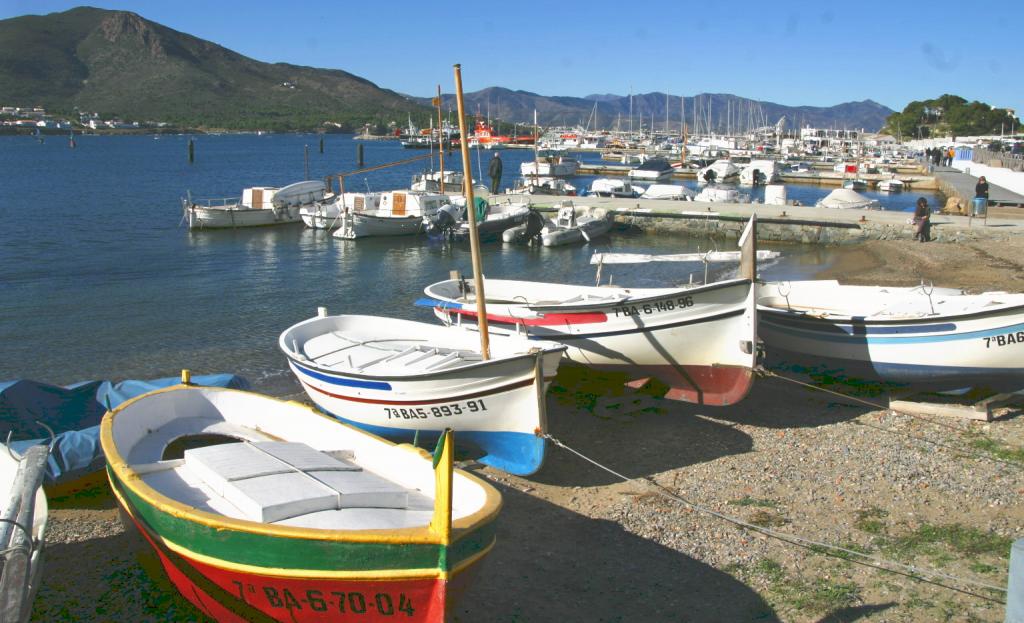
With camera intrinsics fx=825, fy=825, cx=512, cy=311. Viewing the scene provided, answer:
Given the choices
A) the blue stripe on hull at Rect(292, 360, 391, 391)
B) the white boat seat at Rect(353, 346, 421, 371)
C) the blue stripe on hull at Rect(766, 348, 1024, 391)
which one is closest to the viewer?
the blue stripe on hull at Rect(292, 360, 391, 391)

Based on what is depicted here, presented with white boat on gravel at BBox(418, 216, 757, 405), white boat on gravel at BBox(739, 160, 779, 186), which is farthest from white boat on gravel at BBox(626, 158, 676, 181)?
white boat on gravel at BBox(418, 216, 757, 405)

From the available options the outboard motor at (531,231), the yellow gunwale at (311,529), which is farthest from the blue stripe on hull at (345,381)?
the outboard motor at (531,231)

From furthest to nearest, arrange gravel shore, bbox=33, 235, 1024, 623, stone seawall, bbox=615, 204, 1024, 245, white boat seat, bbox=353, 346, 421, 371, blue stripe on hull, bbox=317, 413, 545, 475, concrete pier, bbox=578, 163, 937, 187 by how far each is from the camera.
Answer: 1. concrete pier, bbox=578, 163, 937, 187
2. stone seawall, bbox=615, 204, 1024, 245
3. white boat seat, bbox=353, 346, 421, 371
4. blue stripe on hull, bbox=317, 413, 545, 475
5. gravel shore, bbox=33, 235, 1024, 623

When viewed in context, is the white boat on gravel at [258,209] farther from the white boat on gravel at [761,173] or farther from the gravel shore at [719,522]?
the white boat on gravel at [761,173]

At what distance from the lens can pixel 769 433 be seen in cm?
1141

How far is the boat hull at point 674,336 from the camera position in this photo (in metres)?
11.5

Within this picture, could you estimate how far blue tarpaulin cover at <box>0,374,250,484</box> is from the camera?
9.49m

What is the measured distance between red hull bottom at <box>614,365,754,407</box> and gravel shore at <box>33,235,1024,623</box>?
34 centimetres

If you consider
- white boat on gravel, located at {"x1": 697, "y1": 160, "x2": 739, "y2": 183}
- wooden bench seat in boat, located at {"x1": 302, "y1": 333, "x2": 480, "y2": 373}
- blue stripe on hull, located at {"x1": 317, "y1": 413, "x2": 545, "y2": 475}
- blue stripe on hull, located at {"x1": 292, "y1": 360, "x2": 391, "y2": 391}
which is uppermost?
white boat on gravel, located at {"x1": 697, "y1": 160, "x2": 739, "y2": 183}

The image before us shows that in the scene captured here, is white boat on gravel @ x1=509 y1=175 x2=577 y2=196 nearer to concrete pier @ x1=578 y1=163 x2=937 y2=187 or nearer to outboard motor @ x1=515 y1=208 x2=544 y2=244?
outboard motor @ x1=515 y1=208 x2=544 y2=244

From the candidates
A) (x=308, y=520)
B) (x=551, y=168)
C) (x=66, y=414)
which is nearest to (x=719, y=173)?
(x=551, y=168)

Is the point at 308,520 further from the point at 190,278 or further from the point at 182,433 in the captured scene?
the point at 190,278

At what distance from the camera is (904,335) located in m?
12.3

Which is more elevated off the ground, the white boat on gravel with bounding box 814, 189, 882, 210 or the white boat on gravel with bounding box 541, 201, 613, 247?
the white boat on gravel with bounding box 814, 189, 882, 210
